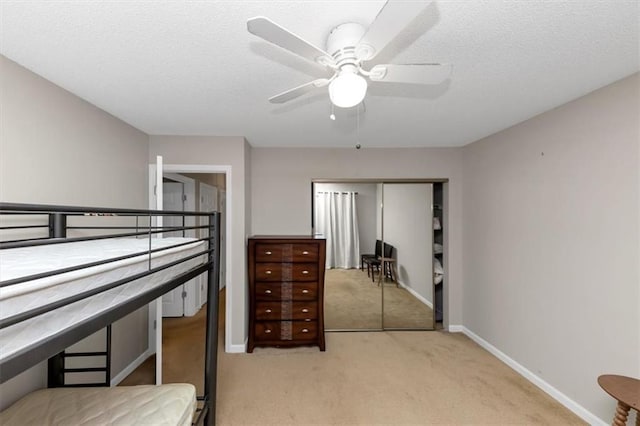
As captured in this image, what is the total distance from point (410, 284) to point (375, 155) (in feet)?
5.65

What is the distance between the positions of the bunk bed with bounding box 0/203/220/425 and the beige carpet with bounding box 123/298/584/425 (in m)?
0.52

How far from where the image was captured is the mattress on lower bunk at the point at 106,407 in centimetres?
132

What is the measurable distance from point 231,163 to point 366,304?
2385mm

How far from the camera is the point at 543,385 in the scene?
2.35 m

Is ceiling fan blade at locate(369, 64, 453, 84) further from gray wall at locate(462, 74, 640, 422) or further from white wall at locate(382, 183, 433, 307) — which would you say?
white wall at locate(382, 183, 433, 307)

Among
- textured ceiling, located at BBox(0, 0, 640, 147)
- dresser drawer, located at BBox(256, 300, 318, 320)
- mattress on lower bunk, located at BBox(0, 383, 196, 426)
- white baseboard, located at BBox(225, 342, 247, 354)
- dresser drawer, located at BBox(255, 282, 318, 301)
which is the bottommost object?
white baseboard, located at BBox(225, 342, 247, 354)

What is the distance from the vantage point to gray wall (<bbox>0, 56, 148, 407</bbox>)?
1573mm

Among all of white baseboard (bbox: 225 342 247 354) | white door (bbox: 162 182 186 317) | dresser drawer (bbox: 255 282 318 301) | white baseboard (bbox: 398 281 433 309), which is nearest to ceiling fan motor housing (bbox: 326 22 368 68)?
dresser drawer (bbox: 255 282 318 301)

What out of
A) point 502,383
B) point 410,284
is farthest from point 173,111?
point 502,383

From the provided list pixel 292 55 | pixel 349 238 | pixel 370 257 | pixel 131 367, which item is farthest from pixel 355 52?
pixel 131 367

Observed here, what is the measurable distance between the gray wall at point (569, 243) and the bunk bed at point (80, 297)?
2.60m

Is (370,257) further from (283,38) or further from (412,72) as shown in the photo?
(283,38)

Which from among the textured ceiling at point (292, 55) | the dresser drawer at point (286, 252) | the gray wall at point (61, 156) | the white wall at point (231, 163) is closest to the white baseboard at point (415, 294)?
the dresser drawer at point (286, 252)

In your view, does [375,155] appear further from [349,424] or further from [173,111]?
[349,424]
